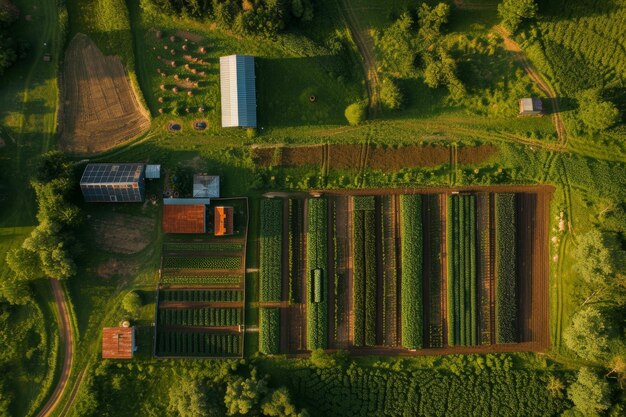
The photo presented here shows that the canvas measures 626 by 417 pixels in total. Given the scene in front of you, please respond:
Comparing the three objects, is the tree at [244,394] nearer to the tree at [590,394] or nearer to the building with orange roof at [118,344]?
the building with orange roof at [118,344]

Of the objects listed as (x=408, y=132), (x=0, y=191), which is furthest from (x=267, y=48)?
(x=0, y=191)

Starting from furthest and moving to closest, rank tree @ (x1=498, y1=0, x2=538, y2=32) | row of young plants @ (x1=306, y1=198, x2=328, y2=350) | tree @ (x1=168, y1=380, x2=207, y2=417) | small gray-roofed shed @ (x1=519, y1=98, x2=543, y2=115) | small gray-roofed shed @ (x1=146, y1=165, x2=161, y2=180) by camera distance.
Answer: small gray-roofed shed @ (x1=519, y1=98, x2=543, y2=115), row of young plants @ (x1=306, y1=198, x2=328, y2=350), small gray-roofed shed @ (x1=146, y1=165, x2=161, y2=180), tree @ (x1=498, y1=0, x2=538, y2=32), tree @ (x1=168, y1=380, x2=207, y2=417)

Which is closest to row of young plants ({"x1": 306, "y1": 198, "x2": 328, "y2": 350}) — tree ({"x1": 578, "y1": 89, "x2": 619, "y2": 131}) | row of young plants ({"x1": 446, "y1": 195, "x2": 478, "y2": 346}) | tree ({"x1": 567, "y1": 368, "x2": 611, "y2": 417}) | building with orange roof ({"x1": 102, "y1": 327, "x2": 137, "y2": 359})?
row of young plants ({"x1": 446, "y1": 195, "x2": 478, "y2": 346})

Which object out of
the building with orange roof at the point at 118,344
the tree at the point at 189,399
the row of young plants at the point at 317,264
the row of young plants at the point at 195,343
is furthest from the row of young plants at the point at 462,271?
the building with orange roof at the point at 118,344

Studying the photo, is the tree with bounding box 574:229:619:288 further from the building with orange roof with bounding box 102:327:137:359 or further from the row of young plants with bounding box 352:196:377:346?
the building with orange roof with bounding box 102:327:137:359

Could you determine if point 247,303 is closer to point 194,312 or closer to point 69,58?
point 194,312

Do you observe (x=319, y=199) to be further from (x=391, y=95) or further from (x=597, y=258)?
(x=597, y=258)
